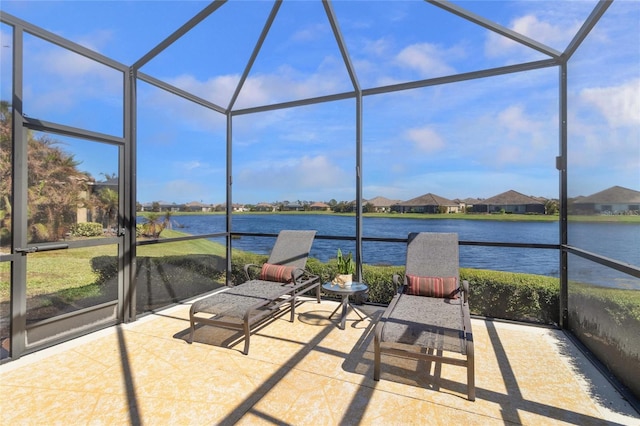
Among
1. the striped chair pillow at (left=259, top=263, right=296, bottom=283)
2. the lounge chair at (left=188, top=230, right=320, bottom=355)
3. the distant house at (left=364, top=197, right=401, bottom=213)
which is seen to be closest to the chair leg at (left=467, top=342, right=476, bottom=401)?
the lounge chair at (left=188, top=230, right=320, bottom=355)

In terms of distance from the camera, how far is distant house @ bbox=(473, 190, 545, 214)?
5708mm

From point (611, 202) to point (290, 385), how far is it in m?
3.40

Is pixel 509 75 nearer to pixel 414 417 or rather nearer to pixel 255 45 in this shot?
pixel 255 45

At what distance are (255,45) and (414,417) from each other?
208 inches

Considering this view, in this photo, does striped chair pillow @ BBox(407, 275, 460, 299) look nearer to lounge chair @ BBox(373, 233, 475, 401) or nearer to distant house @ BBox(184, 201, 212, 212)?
lounge chair @ BBox(373, 233, 475, 401)

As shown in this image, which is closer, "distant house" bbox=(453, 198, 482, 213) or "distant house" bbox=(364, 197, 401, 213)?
"distant house" bbox=(453, 198, 482, 213)

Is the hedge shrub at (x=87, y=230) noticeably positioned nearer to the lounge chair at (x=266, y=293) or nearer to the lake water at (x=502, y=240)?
the lake water at (x=502, y=240)

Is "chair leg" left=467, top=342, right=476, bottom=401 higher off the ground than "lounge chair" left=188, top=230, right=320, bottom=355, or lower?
lower

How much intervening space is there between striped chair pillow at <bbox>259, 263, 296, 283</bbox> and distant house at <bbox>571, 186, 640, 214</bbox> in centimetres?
372

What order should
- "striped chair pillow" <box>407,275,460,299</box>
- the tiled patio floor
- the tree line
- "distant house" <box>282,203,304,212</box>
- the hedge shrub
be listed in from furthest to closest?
"distant house" <box>282,203,304,212</box>
"striped chair pillow" <box>407,275,460,299</box>
the hedge shrub
the tree line
the tiled patio floor

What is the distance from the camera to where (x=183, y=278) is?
5168mm

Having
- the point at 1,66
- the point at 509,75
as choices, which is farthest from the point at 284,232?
the point at 509,75

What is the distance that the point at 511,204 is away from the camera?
6.05 meters

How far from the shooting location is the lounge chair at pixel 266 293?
136 inches
